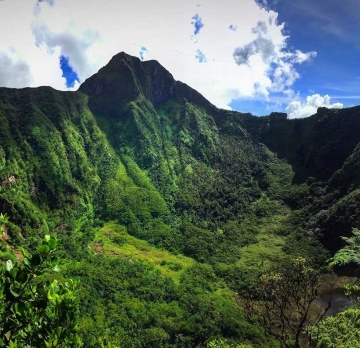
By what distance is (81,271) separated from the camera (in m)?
87.8

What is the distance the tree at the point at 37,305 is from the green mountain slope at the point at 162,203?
6243 centimetres

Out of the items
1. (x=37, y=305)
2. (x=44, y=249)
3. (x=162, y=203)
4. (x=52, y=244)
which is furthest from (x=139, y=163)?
(x=44, y=249)

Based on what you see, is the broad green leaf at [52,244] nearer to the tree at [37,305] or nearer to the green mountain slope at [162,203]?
the tree at [37,305]

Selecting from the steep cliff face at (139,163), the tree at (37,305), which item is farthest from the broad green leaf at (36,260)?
the steep cliff face at (139,163)

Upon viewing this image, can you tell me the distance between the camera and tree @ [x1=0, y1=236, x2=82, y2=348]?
20.2 ft

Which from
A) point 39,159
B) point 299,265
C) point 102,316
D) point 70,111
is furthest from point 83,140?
point 299,265

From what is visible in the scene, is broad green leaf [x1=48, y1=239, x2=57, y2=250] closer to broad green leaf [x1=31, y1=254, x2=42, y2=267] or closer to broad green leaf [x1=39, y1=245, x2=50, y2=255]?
broad green leaf [x1=39, y1=245, x2=50, y2=255]

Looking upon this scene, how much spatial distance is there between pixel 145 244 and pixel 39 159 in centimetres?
5079

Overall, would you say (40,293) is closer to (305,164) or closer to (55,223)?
(55,223)

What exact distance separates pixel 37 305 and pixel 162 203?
142m

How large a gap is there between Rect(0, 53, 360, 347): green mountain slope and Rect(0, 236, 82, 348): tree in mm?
62432

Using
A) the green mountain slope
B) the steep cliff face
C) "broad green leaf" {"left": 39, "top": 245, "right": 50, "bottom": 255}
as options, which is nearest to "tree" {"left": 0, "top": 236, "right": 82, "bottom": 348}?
"broad green leaf" {"left": 39, "top": 245, "right": 50, "bottom": 255}

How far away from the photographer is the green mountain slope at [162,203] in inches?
3228

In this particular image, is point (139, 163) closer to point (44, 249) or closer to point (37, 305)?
point (37, 305)
